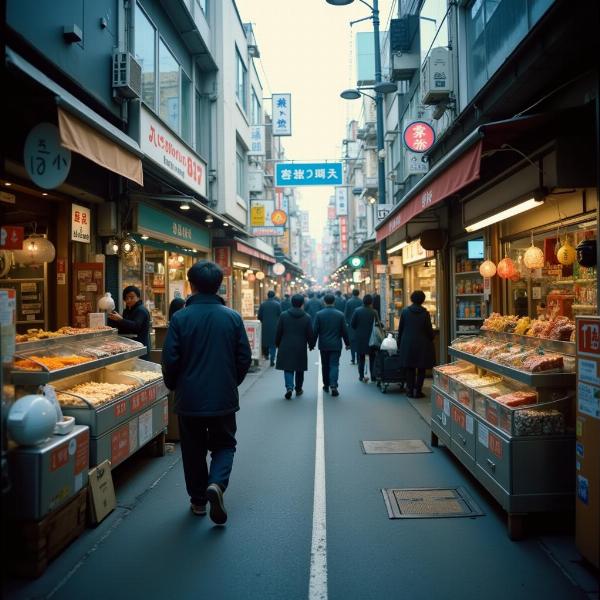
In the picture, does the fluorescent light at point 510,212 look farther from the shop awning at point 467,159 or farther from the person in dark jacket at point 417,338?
the person in dark jacket at point 417,338

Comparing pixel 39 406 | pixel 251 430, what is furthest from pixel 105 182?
pixel 39 406

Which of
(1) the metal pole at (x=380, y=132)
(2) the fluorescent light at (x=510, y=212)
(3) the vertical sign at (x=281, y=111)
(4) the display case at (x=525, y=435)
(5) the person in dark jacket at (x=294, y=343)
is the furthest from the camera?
(3) the vertical sign at (x=281, y=111)

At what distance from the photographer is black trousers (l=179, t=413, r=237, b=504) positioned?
4.99m

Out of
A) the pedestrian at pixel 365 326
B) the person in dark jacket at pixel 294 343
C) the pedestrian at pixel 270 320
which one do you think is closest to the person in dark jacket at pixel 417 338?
the person in dark jacket at pixel 294 343

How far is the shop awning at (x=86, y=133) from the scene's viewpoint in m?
4.94

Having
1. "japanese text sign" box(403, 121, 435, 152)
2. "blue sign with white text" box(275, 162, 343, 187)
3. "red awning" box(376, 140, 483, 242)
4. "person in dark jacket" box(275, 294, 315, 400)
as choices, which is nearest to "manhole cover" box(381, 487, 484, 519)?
"red awning" box(376, 140, 483, 242)

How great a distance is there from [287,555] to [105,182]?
24.8ft

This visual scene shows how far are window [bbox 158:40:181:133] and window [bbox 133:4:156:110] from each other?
433mm

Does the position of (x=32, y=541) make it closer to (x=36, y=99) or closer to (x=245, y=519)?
(x=245, y=519)

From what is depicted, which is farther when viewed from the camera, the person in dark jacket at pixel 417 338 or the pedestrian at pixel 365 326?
the pedestrian at pixel 365 326

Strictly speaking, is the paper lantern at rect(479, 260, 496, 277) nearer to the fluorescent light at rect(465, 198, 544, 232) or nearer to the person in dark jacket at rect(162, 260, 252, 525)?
the fluorescent light at rect(465, 198, 544, 232)

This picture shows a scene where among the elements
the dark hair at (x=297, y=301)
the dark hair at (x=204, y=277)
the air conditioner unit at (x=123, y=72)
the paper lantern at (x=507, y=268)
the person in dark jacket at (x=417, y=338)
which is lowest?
the person in dark jacket at (x=417, y=338)

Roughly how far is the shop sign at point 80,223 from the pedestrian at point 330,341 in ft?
17.3

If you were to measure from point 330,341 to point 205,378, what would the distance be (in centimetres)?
734
